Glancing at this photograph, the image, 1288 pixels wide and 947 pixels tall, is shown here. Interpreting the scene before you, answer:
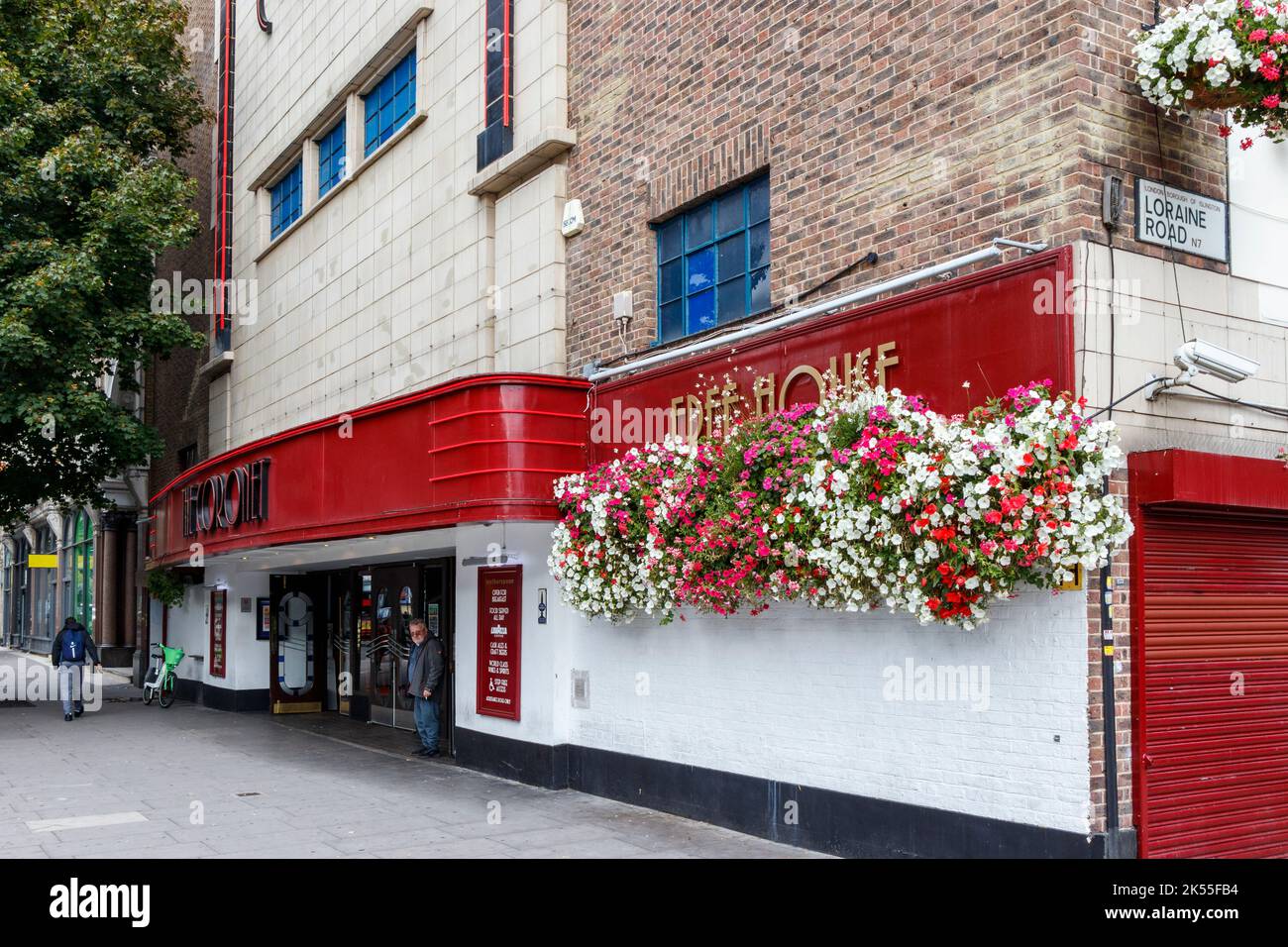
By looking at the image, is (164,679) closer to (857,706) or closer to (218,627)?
(218,627)

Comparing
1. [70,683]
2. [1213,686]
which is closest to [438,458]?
[1213,686]

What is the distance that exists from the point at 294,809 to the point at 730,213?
6.72 m

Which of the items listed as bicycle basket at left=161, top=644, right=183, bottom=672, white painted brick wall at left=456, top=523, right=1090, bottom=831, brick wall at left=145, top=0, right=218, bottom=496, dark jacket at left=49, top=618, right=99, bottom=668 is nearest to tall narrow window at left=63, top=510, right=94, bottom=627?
brick wall at left=145, top=0, right=218, bottom=496

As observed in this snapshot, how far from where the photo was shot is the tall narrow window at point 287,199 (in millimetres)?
19812

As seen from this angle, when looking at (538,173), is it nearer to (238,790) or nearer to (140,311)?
(238,790)

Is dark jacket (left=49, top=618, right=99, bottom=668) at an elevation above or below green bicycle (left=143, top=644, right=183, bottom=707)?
above

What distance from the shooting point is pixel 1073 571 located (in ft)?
22.8

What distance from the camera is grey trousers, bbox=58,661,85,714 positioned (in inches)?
772

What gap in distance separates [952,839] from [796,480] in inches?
101

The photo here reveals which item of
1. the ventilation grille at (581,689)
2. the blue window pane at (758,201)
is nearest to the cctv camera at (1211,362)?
the blue window pane at (758,201)

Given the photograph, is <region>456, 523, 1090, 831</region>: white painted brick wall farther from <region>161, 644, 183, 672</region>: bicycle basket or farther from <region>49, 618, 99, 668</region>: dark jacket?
<region>161, 644, 183, 672</region>: bicycle basket

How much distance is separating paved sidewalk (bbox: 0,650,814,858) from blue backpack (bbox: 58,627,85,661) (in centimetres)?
316

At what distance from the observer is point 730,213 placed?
34.6 ft

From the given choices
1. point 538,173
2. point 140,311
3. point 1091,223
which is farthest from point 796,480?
point 140,311
